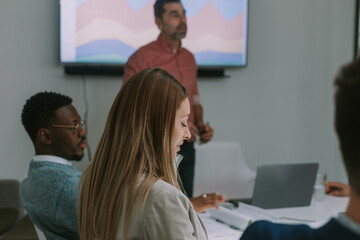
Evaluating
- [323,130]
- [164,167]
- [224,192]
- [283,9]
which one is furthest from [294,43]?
[164,167]

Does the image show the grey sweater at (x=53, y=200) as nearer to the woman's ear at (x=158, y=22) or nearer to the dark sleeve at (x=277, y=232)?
the dark sleeve at (x=277, y=232)

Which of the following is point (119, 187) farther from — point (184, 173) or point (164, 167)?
point (184, 173)

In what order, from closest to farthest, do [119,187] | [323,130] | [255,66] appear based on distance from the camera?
[119,187], [255,66], [323,130]

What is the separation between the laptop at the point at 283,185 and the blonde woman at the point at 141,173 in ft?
3.64

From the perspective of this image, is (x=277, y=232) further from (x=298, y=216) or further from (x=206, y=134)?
(x=206, y=134)

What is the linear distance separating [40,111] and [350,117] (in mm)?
1605

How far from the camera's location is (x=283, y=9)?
432cm

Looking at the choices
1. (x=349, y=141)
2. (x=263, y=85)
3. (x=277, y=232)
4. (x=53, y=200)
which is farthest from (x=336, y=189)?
(x=349, y=141)

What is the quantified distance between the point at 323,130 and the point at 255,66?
3.08ft

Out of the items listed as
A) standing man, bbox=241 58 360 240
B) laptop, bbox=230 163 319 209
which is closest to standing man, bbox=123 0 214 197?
laptop, bbox=230 163 319 209

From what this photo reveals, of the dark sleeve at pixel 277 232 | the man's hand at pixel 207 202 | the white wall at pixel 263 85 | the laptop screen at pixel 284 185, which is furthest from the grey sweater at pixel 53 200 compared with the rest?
the white wall at pixel 263 85

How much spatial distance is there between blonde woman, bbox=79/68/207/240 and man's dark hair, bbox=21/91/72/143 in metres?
0.71

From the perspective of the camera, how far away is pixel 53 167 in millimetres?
1866

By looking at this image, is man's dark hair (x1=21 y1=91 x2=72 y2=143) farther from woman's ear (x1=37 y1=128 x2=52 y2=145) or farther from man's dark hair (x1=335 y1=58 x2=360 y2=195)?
man's dark hair (x1=335 y1=58 x2=360 y2=195)
